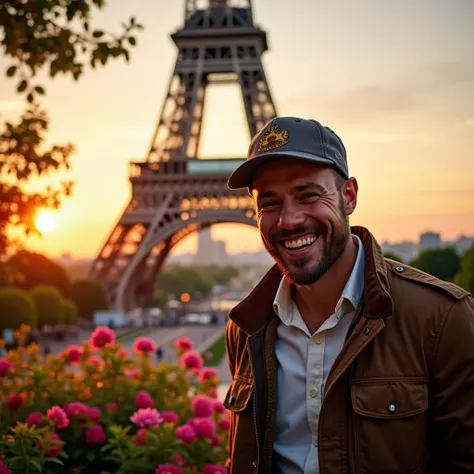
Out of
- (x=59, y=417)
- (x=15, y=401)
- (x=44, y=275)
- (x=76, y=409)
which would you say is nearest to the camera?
(x=59, y=417)

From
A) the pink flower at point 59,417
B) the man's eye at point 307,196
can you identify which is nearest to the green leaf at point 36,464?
the pink flower at point 59,417

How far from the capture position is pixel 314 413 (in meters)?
2.71

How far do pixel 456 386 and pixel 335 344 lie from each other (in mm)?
489

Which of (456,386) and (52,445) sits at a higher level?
(456,386)

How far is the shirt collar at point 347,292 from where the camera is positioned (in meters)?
2.75

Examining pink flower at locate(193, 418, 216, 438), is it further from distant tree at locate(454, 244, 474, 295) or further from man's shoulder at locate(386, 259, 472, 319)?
distant tree at locate(454, 244, 474, 295)

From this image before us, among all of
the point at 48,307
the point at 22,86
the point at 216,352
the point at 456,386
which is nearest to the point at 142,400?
the point at 456,386

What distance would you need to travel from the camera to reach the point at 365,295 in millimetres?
2676

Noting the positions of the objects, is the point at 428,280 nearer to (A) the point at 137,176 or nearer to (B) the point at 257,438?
(B) the point at 257,438

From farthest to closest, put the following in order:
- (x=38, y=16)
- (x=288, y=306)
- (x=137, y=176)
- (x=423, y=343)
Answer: (x=137, y=176), (x=38, y=16), (x=288, y=306), (x=423, y=343)

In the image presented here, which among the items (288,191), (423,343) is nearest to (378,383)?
(423,343)

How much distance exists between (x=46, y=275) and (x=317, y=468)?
42.1 m

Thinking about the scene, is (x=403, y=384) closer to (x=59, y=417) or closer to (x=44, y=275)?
(x=59, y=417)

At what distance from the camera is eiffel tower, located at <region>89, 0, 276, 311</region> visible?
3334 cm
